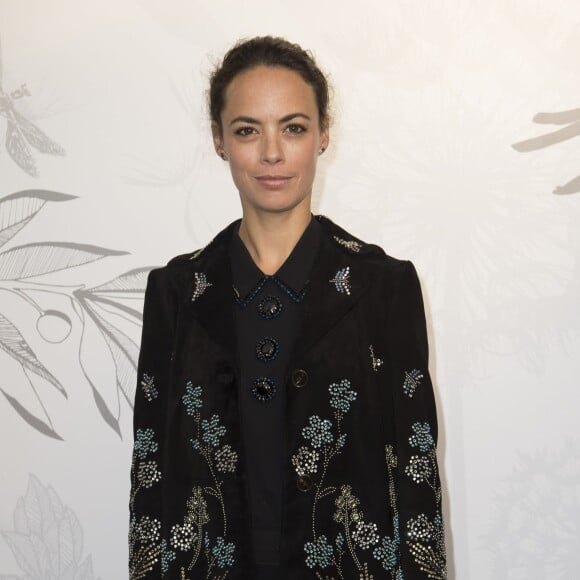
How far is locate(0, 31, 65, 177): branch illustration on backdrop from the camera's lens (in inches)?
89.6

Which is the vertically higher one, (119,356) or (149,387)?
(119,356)

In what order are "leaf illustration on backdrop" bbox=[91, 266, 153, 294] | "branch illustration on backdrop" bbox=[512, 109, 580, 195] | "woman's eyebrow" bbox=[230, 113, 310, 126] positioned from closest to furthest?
"woman's eyebrow" bbox=[230, 113, 310, 126], "branch illustration on backdrop" bbox=[512, 109, 580, 195], "leaf illustration on backdrop" bbox=[91, 266, 153, 294]

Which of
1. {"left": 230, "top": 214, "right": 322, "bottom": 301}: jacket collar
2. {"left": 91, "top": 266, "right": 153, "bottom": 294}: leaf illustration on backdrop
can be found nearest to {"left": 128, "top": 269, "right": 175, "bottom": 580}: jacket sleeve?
{"left": 230, "top": 214, "right": 322, "bottom": 301}: jacket collar

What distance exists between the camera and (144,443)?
1.55m

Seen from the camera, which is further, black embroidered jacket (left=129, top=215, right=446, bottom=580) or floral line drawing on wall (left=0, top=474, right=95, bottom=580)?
floral line drawing on wall (left=0, top=474, right=95, bottom=580)

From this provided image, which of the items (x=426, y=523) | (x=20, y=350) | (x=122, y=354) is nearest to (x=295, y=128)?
(x=426, y=523)

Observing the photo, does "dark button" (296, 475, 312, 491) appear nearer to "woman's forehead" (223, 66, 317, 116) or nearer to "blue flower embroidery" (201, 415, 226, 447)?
"blue flower embroidery" (201, 415, 226, 447)

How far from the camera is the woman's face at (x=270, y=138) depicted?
152cm

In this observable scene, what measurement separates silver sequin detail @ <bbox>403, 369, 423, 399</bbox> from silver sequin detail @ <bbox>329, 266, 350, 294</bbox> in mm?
151

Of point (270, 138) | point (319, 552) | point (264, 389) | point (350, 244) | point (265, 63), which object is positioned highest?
point (265, 63)

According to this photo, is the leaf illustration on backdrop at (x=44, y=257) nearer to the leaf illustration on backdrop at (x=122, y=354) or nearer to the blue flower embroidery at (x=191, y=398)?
the leaf illustration on backdrop at (x=122, y=354)

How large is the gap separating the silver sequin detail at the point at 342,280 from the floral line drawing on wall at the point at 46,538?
1.06 meters

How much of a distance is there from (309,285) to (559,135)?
2.80 ft

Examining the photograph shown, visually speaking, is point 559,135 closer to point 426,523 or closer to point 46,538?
point 426,523
